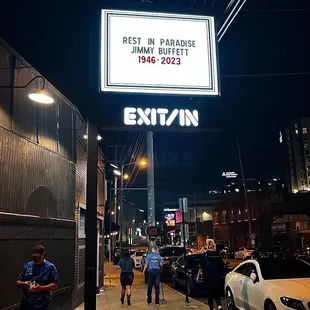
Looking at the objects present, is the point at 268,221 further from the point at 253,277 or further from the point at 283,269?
the point at 253,277

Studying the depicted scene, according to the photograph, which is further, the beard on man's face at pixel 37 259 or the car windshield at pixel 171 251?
the car windshield at pixel 171 251

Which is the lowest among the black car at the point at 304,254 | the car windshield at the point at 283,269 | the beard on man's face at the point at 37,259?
the black car at the point at 304,254

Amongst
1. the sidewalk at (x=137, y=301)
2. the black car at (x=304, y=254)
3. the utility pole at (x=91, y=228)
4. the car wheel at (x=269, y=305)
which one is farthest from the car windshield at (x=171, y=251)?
the utility pole at (x=91, y=228)

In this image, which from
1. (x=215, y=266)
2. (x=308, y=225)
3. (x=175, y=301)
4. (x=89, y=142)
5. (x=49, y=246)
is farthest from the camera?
(x=308, y=225)

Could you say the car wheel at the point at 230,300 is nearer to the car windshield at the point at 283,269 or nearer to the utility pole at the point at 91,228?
the car windshield at the point at 283,269

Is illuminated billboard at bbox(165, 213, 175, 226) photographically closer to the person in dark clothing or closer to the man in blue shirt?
the man in blue shirt

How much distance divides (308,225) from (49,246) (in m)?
37.1

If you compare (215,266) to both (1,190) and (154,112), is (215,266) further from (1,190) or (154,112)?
(1,190)

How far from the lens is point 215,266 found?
1034cm

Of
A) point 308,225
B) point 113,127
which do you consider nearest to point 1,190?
point 113,127

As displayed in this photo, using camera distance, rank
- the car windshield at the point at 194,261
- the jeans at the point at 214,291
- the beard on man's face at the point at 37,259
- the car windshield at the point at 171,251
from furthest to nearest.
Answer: the car windshield at the point at 171,251 → the car windshield at the point at 194,261 → the jeans at the point at 214,291 → the beard on man's face at the point at 37,259

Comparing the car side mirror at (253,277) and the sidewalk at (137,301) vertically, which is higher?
the car side mirror at (253,277)

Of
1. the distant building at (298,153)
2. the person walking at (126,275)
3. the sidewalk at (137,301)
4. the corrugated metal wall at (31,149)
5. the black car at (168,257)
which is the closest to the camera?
the corrugated metal wall at (31,149)

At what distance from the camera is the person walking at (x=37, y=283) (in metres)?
5.82
